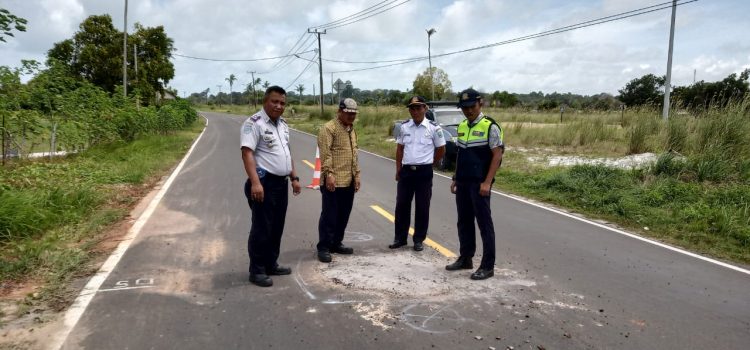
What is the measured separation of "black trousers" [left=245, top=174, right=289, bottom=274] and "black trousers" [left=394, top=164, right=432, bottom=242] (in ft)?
5.51

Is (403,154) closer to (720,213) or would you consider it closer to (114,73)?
(720,213)

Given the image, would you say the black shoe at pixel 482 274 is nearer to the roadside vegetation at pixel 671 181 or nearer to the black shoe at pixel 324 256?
the black shoe at pixel 324 256

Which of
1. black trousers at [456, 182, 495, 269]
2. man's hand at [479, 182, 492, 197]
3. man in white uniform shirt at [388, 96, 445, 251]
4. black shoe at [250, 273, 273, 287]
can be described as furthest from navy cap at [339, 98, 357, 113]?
black shoe at [250, 273, 273, 287]

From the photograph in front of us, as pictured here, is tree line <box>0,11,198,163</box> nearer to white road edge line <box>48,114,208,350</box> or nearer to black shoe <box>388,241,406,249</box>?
white road edge line <box>48,114,208,350</box>

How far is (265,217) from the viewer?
4.81 metres

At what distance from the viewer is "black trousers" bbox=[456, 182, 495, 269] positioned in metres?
5.06

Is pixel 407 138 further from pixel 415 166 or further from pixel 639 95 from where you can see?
pixel 639 95

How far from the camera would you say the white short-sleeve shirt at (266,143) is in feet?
15.3

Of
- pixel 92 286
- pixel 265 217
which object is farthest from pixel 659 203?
pixel 92 286

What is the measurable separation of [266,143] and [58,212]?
14.0ft

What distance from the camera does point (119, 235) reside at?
6.57 meters

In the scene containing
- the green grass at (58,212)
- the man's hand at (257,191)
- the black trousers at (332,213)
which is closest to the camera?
the man's hand at (257,191)

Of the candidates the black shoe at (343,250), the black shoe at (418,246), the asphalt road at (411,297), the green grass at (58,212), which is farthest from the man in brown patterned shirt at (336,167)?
the green grass at (58,212)

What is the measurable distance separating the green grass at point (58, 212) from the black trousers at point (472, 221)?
382 centimetres
